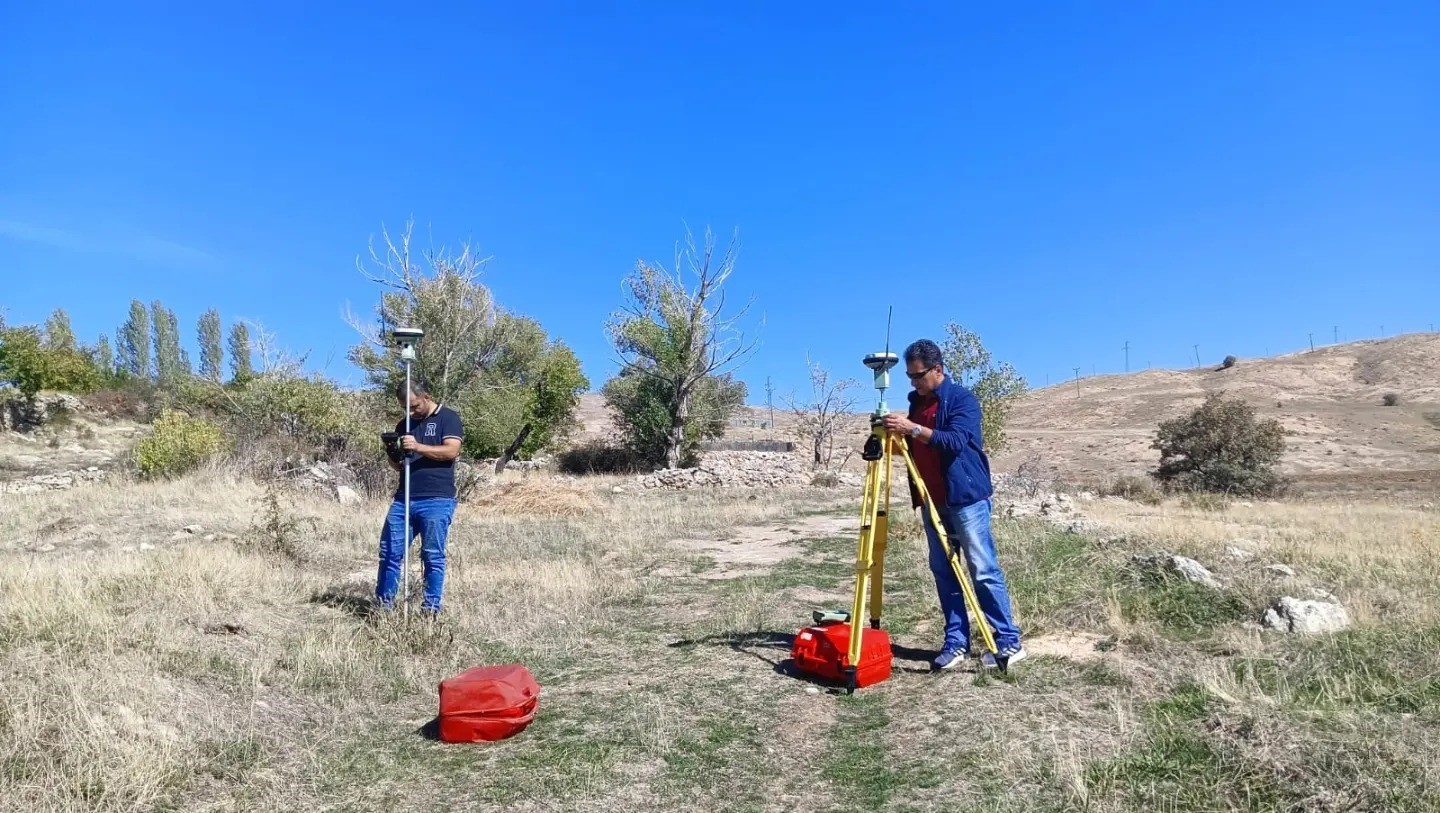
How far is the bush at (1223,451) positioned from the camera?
25812 mm

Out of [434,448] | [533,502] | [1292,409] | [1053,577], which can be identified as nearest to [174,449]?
[533,502]

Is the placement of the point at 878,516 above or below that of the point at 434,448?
below

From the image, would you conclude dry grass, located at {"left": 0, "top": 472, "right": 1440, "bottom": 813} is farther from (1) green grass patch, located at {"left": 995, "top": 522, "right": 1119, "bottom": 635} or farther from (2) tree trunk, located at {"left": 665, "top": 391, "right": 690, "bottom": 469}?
(2) tree trunk, located at {"left": 665, "top": 391, "right": 690, "bottom": 469}

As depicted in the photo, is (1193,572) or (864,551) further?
(1193,572)

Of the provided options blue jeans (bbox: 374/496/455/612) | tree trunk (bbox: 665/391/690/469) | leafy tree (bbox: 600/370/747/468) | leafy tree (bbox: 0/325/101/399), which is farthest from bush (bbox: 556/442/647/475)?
blue jeans (bbox: 374/496/455/612)

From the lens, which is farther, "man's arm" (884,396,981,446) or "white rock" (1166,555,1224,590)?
"white rock" (1166,555,1224,590)

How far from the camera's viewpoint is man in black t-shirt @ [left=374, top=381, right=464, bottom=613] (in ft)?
Answer: 21.5

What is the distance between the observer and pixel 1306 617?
525 centimetres

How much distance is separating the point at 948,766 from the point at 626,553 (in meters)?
7.33

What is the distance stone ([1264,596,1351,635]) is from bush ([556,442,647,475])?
27.0 meters

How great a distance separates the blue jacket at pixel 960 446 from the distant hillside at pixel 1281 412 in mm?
27434

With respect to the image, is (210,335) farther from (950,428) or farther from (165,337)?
(950,428)

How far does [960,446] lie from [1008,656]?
1.28 metres

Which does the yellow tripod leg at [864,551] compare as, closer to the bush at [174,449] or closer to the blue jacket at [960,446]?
the blue jacket at [960,446]
